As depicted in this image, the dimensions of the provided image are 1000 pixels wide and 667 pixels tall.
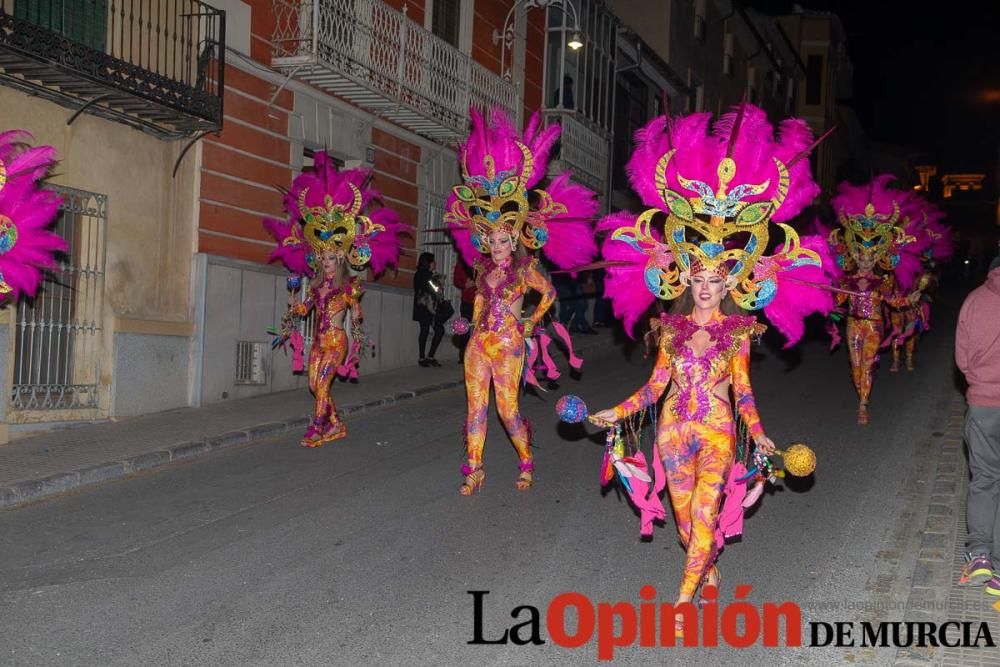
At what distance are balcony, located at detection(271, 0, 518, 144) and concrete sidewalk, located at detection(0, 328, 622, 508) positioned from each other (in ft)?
14.7

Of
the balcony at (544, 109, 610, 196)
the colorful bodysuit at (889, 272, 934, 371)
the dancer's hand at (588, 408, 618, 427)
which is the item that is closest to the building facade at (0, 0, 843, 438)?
the balcony at (544, 109, 610, 196)

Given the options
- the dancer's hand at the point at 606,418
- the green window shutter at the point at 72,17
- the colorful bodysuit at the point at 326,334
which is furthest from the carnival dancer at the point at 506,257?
the green window shutter at the point at 72,17

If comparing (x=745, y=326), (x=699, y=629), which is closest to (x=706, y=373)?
(x=745, y=326)

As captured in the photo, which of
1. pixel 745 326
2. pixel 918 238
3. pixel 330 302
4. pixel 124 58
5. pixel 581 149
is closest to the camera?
pixel 745 326

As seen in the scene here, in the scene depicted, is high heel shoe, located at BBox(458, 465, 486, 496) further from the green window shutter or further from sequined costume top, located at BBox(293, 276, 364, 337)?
the green window shutter

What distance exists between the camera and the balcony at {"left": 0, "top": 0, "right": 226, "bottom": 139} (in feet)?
33.3

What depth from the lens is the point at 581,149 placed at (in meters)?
24.3

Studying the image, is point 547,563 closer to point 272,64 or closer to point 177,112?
point 177,112

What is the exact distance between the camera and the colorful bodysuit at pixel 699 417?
5.41 metres

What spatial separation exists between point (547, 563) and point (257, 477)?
141 inches

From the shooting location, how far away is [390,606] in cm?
574

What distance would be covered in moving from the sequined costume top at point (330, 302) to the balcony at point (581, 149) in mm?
12314

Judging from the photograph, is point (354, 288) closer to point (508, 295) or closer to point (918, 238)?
point (508, 295)

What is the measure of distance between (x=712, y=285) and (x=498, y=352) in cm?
282
